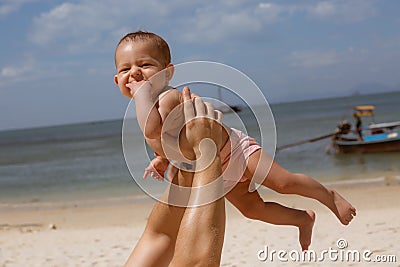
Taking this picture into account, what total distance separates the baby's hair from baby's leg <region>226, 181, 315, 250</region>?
0.68 metres

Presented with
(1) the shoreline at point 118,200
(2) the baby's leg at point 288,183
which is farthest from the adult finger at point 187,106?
(1) the shoreline at point 118,200

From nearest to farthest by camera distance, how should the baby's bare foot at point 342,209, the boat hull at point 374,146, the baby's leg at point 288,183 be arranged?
the baby's leg at point 288,183 < the baby's bare foot at point 342,209 < the boat hull at point 374,146

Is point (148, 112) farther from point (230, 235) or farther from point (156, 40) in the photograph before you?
point (230, 235)

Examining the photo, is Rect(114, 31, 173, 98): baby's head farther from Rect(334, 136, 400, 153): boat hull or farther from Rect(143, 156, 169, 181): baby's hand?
Rect(334, 136, 400, 153): boat hull

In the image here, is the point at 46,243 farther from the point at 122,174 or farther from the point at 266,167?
the point at 122,174

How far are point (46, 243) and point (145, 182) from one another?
704 centimetres

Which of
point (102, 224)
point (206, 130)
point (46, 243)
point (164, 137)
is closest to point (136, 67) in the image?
point (164, 137)

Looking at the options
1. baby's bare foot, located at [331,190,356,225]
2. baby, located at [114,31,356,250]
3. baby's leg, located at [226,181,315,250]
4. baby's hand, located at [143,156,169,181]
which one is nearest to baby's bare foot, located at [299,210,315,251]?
baby's leg, located at [226,181,315,250]

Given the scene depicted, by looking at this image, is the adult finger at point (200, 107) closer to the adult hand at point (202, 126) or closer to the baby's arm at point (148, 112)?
the adult hand at point (202, 126)

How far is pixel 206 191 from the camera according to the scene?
1603mm

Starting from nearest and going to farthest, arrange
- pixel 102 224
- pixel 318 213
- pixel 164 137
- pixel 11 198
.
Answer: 1. pixel 164 137
2. pixel 318 213
3. pixel 102 224
4. pixel 11 198

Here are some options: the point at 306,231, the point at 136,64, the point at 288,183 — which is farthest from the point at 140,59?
the point at 306,231

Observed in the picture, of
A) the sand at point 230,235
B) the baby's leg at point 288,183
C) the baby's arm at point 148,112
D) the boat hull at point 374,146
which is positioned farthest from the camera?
the boat hull at point 374,146

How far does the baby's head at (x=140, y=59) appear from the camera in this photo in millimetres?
1897
